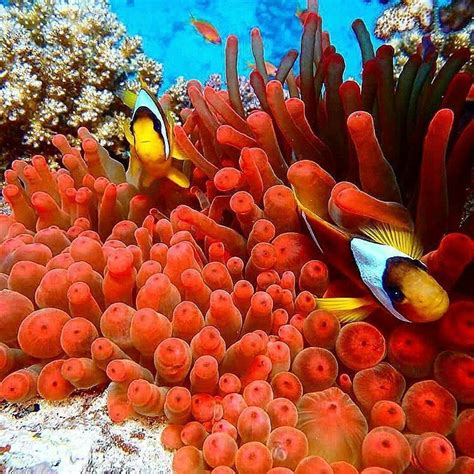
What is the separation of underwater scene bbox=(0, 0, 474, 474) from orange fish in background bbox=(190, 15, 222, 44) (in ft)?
2.93

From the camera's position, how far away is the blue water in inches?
90.3

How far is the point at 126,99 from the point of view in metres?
1.76

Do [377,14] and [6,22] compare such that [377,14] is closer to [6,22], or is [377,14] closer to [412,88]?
[412,88]

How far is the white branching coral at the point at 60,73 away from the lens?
84.5 inches

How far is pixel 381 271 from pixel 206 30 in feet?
5.88

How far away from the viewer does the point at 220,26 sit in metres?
2.35

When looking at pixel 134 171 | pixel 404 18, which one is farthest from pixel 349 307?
pixel 404 18

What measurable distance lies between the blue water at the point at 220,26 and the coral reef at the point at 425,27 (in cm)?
7

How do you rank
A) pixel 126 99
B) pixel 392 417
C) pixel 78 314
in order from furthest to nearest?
pixel 126 99, pixel 78 314, pixel 392 417

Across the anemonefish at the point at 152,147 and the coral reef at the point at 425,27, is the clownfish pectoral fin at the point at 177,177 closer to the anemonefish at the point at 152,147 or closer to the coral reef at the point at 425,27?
the anemonefish at the point at 152,147

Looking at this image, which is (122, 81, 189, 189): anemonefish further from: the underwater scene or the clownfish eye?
the clownfish eye

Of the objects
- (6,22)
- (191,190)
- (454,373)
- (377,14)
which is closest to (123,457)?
(454,373)

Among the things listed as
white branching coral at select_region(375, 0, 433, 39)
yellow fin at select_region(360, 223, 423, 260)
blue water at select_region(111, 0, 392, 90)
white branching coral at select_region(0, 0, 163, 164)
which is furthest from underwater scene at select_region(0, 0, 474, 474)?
white branching coral at select_region(375, 0, 433, 39)

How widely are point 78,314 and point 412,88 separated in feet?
3.22
